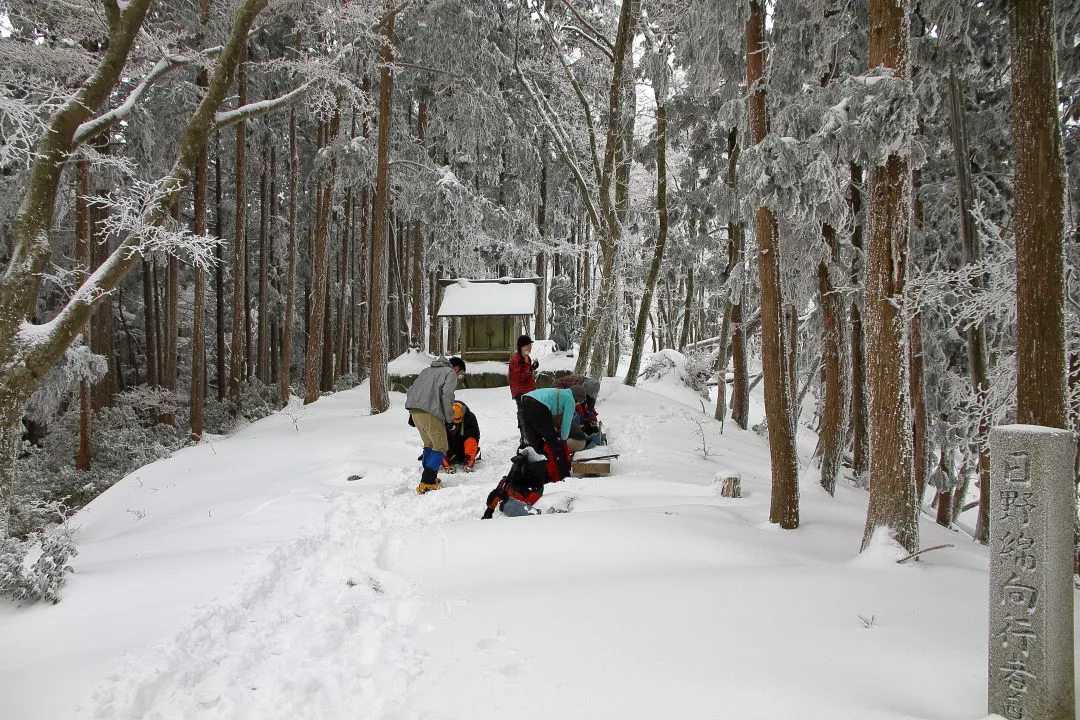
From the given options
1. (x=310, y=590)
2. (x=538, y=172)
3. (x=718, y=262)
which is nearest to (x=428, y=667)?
(x=310, y=590)

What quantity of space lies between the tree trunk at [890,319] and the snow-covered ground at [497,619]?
1.54 feet

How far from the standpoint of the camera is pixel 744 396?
649 inches

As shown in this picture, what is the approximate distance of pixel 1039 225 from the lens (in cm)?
425

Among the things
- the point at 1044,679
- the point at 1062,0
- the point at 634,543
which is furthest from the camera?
the point at 1062,0

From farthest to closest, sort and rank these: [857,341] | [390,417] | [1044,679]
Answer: [390,417] < [857,341] < [1044,679]

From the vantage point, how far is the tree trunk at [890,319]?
16.4 feet

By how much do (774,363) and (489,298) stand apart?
11.6 meters

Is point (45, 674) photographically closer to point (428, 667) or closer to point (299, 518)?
point (428, 667)

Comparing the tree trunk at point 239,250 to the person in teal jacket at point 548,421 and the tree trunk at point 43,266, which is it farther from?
the person in teal jacket at point 548,421

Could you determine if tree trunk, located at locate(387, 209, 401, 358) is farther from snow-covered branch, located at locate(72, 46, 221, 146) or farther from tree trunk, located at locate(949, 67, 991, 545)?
tree trunk, located at locate(949, 67, 991, 545)

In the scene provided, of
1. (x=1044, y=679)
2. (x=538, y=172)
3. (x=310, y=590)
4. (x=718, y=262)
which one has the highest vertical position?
(x=538, y=172)

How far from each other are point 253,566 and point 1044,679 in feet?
15.7

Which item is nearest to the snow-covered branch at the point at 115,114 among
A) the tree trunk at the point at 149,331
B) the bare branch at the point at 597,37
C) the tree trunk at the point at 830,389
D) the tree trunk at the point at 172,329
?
the tree trunk at the point at 172,329

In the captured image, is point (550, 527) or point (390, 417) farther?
point (390, 417)
